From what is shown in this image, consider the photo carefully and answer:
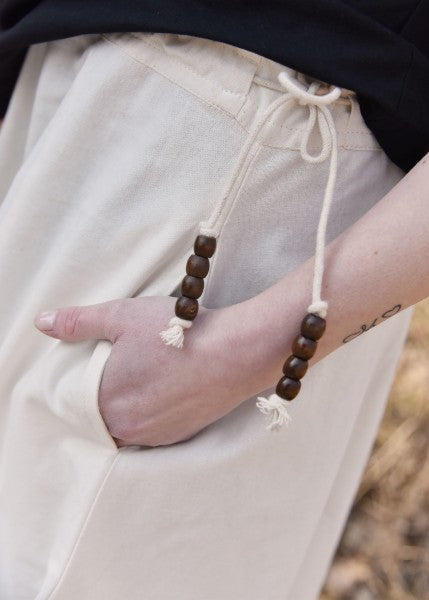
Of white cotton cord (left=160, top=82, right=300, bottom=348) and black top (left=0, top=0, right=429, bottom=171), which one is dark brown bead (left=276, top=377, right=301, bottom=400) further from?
black top (left=0, top=0, right=429, bottom=171)

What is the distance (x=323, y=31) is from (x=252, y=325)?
12.5 inches

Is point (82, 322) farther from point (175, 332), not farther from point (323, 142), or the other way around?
point (323, 142)

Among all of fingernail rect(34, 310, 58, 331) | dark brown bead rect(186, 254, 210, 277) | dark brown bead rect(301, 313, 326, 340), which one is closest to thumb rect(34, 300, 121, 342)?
fingernail rect(34, 310, 58, 331)

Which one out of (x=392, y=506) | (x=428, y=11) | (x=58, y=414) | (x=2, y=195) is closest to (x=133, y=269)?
(x=58, y=414)

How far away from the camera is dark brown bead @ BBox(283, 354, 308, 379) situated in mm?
802

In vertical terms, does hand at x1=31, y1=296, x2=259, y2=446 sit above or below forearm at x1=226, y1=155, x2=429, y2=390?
below

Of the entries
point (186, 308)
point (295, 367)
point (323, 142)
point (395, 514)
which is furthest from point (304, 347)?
point (395, 514)

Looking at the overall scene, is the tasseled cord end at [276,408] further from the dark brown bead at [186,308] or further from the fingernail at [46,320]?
the fingernail at [46,320]

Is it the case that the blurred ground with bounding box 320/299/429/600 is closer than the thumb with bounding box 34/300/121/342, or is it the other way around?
the thumb with bounding box 34/300/121/342

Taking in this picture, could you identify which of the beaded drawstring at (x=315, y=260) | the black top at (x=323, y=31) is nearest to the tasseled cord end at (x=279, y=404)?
the beaded drawstring at (x=315, y=260)

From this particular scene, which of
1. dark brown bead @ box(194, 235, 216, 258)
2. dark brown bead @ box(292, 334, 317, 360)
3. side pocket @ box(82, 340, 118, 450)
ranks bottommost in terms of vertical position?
side pocket @ box(82, 340, 118, 450)

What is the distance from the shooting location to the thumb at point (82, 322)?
86 cm

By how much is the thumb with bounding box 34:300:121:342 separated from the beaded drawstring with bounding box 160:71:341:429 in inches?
3.0

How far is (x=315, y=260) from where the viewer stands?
810 mm
